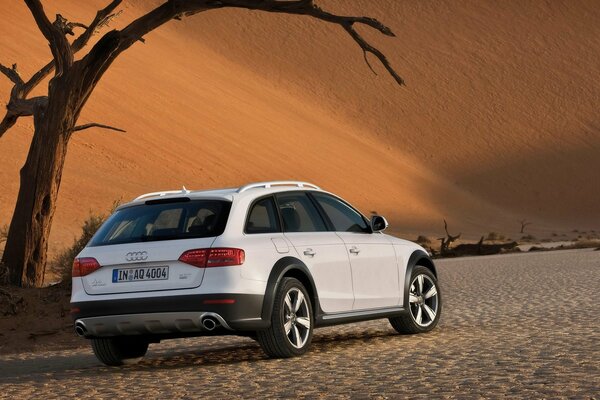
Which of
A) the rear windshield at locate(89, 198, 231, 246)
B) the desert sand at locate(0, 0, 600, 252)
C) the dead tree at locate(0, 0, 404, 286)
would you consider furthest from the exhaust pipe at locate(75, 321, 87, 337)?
the desert sand at locate(0, 0, 600, 252)

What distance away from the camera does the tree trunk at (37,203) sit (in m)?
18.1

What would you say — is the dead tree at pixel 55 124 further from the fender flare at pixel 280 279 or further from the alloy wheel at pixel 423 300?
the fender flare at pixel 280 279

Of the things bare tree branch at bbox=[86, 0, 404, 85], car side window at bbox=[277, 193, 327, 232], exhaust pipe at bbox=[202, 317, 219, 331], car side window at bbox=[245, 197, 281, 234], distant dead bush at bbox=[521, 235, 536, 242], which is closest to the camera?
exhaust pipe at bbox=[202, 317, 219, 331]

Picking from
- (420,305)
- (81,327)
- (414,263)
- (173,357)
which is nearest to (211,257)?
(81,327)

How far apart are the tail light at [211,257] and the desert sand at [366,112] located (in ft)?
123

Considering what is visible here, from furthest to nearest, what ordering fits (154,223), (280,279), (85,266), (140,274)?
(154,223) → (85,266) → (280,279) → (140,274)

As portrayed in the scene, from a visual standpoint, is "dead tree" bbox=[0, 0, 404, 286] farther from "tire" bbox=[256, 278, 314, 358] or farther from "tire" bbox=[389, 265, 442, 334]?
"tire" bbox=[256, 278, 314, 358]

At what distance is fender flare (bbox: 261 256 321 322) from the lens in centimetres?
1075

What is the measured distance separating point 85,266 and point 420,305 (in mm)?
3786

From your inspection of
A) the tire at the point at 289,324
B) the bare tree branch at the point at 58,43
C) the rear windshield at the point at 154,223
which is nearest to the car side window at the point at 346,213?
the tire at the point at 289,324

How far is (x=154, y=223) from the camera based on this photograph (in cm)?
1130

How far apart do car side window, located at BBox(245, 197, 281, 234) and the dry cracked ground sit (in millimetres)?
1174

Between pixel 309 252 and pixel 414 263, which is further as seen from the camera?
pixel 414 263

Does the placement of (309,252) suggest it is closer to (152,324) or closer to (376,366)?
(376,366)
